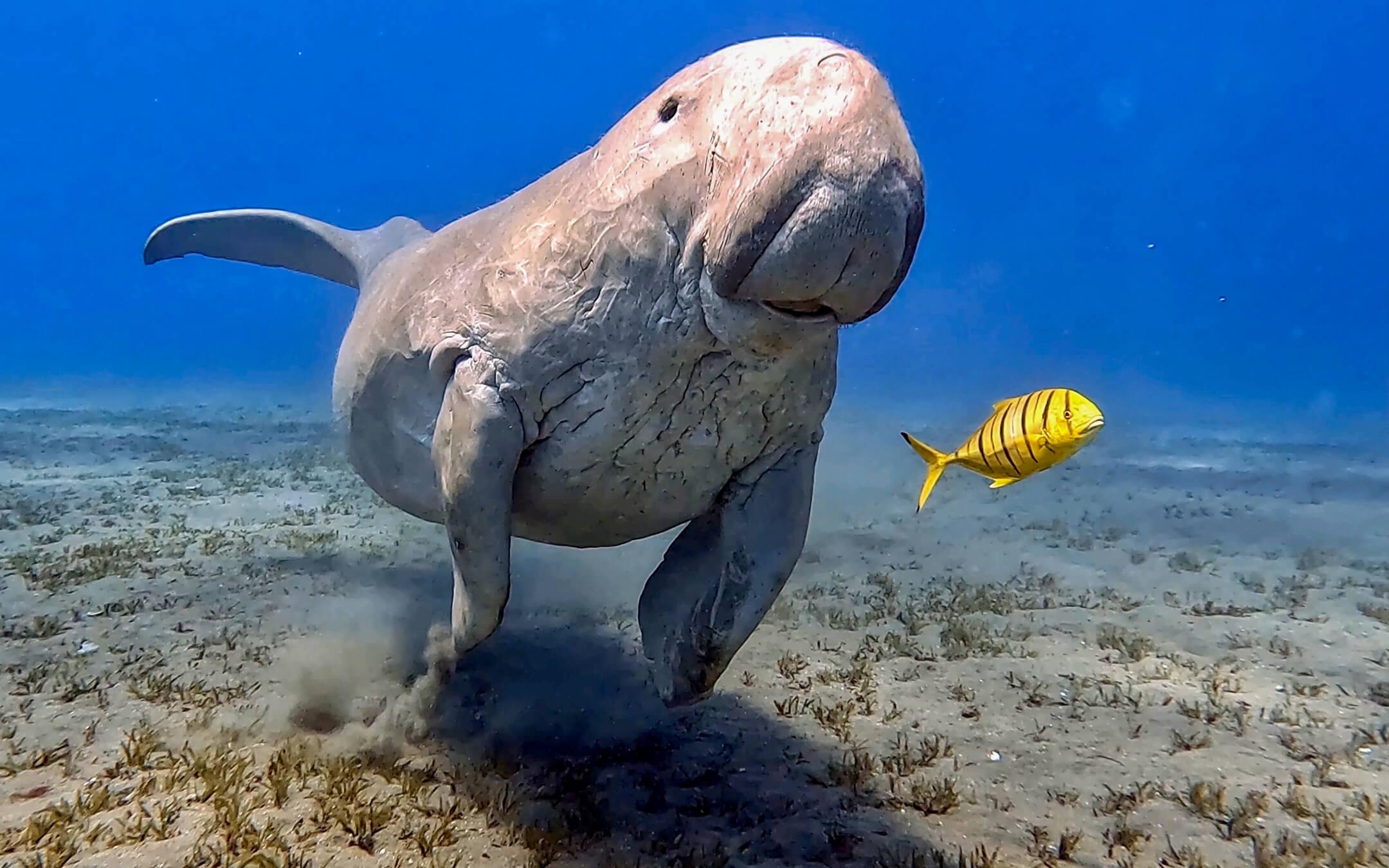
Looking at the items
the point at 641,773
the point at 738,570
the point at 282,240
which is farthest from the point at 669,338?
the point at 282,240

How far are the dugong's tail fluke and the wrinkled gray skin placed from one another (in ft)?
6.11

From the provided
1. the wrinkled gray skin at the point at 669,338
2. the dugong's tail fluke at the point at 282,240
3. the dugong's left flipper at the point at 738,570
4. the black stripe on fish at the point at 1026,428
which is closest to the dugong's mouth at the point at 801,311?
the wrinkled gray skin at the point at 669,338

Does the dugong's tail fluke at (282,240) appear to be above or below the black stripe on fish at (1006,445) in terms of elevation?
above

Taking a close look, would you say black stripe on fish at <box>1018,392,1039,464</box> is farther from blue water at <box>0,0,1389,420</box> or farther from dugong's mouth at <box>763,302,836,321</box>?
blue water at <box>0,0,1389,420</box>

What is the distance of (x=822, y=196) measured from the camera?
5.64 ft

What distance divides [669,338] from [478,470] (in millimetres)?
776

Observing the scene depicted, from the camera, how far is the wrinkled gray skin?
1798mm

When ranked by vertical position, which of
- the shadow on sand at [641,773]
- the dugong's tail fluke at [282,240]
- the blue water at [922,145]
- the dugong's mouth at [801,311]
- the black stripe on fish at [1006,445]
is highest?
the blue water at [922,145]

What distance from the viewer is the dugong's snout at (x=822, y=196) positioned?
1721 mm

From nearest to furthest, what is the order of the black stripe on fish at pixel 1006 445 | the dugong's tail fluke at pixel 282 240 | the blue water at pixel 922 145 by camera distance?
the black stripe on fish at pixel 1006 445 < the dugong's tail fluke at pixel 282 240 < the blue water at pixel 922 145

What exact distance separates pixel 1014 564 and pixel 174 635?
652cm

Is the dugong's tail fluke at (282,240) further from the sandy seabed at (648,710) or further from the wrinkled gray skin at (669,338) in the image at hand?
the sandy seabed at (648,710)

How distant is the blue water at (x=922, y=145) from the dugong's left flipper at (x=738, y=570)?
81.1 metres

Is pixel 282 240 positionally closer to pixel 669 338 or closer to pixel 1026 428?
pixel 669 338
